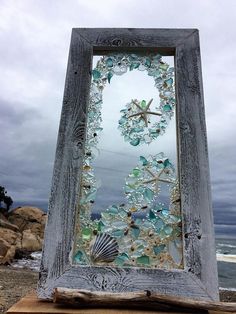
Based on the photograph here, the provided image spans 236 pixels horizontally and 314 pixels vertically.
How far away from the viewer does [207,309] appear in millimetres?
1330

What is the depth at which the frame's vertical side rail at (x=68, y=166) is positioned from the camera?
60.5 inches

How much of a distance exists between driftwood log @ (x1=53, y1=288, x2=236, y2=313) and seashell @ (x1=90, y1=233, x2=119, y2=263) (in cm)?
25

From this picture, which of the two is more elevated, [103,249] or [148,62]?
[148,62]

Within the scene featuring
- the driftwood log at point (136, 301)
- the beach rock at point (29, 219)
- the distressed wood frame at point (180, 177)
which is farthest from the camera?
the beach rock at point (29, 219)

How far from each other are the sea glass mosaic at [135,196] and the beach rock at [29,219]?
53.1 feet

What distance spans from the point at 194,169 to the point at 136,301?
75cm

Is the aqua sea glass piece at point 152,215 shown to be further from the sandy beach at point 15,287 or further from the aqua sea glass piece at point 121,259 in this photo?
the sandy beach at point 15,287

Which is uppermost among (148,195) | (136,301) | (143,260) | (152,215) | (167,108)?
(167,108)

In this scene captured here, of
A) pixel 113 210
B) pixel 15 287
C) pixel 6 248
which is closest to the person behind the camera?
pixel 113 210

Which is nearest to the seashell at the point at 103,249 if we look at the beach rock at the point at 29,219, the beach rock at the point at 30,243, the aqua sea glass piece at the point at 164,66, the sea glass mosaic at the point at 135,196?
the sea glass mosaic at the point at 135,196

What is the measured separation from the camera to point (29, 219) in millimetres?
17922

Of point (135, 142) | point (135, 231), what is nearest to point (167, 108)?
point (135, 142)

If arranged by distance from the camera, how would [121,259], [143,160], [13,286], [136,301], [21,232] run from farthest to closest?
[21,232] < [13,286] < [143,160] < [121,259] < [136,301]

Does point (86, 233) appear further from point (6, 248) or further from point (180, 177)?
point (6, 248)
